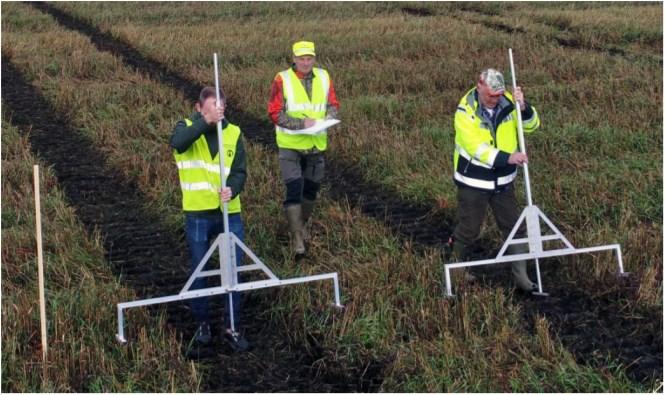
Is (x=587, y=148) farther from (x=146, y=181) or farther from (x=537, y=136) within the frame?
(x=146, y=181)

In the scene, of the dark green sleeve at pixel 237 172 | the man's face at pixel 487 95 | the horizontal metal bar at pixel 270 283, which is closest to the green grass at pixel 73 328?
the horizontal metal bar at pixel 270 283

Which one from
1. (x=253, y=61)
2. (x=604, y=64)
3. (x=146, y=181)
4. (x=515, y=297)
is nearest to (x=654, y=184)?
(x=515, y=297)

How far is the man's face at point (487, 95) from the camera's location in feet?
20.0

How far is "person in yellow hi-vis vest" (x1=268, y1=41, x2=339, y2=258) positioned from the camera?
23.4 feet

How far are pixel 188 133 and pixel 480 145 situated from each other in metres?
2.01

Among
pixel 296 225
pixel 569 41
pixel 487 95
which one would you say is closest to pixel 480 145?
pixel 487 95

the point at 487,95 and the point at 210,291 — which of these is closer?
the point at 210,291

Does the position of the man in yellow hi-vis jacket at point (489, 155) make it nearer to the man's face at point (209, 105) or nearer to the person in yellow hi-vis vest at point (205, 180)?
the person in yellow hi-vis vest at point (205, 180)

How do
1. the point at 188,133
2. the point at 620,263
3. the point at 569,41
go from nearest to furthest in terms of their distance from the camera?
the point at 188,133 → the point at 620,263 → the point at 569,41

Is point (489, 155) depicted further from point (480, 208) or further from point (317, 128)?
point (317, 128)

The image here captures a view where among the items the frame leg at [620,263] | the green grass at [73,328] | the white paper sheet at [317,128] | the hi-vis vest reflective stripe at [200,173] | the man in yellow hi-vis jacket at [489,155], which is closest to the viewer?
the green grass at [73,328]

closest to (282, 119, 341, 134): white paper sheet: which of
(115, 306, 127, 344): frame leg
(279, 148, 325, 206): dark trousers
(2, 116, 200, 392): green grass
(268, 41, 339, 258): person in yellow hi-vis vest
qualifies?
(268, 41, 339, 258): person in yellow hi-vis vest

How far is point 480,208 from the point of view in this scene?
6.48 meters

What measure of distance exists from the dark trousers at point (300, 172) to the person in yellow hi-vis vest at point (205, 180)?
1.34m
